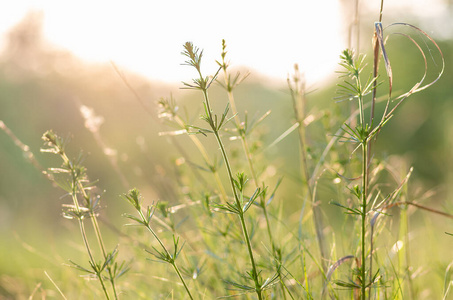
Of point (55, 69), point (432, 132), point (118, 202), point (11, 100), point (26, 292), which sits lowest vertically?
point (26, 292)

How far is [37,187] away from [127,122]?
96.1 inches

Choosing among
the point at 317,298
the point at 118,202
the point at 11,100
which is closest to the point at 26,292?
the point at 317,298

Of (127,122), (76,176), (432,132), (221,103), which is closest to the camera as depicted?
(76,176)

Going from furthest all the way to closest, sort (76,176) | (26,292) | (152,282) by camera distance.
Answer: (26,292) < (152,282) < (76,176)

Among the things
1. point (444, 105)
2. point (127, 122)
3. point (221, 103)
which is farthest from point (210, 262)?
point (127, 122)

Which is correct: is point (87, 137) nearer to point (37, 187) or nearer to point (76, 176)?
point (37, 187)

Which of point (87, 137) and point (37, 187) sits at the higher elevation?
point (87, 137)

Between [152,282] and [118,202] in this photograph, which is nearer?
[152,282]

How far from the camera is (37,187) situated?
9648 millimetres

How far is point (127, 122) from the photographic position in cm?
962

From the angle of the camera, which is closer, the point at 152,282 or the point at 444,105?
the point at 152,282

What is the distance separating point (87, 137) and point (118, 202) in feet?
8.24

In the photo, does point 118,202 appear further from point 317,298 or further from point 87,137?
point 317,298

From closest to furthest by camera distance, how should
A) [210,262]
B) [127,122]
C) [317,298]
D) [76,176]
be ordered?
1. [76,176]
2. [317,298]
3. [210,262]
4. [127,122]
